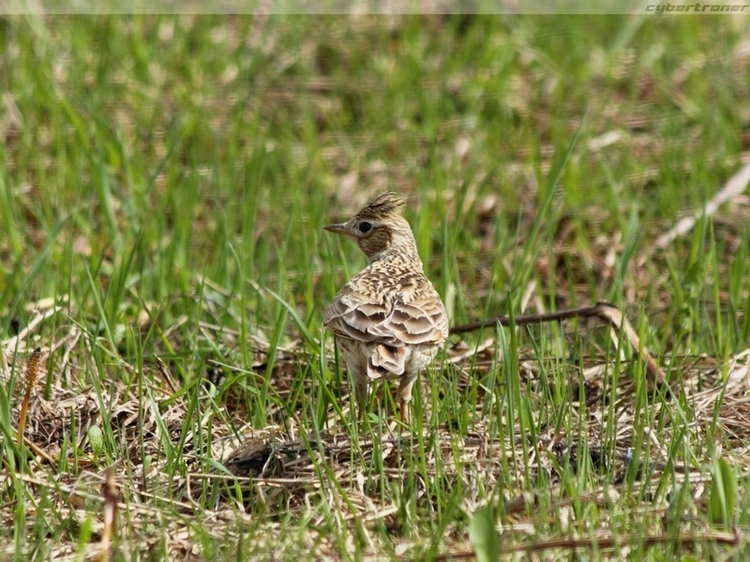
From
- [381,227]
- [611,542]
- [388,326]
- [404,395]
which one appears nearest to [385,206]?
[381,227]

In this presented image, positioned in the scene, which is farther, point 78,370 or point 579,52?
point 579,52

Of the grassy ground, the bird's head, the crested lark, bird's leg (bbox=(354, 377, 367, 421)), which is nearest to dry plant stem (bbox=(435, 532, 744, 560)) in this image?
the grassy ground

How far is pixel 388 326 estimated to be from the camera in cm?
498

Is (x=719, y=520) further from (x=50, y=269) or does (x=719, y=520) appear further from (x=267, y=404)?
(x=50, y=269)

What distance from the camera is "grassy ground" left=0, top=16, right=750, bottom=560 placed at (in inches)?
162

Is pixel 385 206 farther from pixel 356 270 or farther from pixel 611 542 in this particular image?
pixel 611 542

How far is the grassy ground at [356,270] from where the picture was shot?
4125mm

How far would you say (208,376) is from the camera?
233 inches

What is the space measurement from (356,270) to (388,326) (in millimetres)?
2492

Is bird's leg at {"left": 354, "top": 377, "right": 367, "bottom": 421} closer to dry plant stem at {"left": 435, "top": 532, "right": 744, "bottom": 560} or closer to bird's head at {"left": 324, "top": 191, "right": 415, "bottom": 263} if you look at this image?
bird's head at {"left": 324, "top": 191, "right": 415, "bottom": 263}

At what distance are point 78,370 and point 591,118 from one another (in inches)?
220

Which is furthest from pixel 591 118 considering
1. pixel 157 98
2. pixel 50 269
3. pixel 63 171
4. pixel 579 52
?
pixel 50 269

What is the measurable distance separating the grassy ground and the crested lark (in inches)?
6.3

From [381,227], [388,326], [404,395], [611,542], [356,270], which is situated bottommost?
[611,542]
